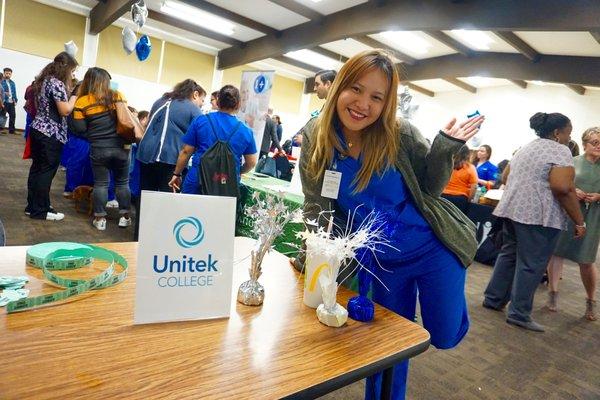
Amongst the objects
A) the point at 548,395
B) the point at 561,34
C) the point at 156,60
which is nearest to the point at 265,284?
the point at 548,395

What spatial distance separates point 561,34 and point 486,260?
4090 mm

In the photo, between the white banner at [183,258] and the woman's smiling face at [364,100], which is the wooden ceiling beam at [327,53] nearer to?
the woman's smiling face at [364,100]

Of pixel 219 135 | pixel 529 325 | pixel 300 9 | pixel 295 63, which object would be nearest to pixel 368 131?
pixel 219 135

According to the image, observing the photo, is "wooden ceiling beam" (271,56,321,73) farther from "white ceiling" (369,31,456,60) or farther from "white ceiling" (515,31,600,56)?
"white ceiling" (515,31,600,56)

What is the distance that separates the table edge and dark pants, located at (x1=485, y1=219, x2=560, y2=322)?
2.07 meters

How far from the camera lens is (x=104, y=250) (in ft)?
3.23

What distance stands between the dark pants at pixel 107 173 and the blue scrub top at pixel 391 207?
2.61m

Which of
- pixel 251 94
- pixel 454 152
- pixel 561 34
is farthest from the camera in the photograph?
pixel 561 34

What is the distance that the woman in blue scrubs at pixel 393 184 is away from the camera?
3.78 ft

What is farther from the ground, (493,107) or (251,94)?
(493,107)

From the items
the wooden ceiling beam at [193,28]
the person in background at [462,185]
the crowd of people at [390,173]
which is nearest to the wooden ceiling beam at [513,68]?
the person in background at [462,185]

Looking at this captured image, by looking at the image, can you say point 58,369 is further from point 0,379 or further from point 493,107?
point 493,107

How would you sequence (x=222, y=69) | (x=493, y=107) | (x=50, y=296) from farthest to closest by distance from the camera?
(x=222, y=69) → (x=493, y=107) → (x=50, y=296)

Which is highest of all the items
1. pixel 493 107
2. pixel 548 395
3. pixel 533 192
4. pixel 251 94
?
pixel 493 107
